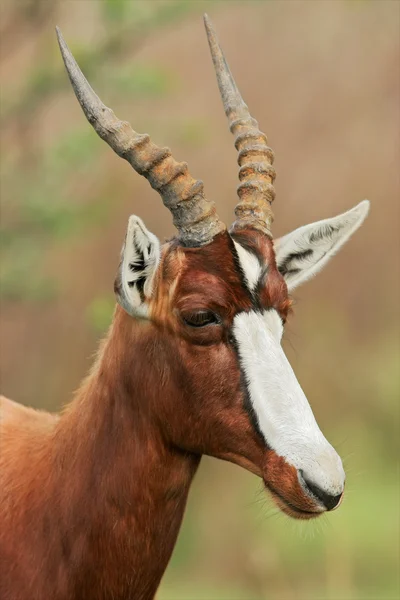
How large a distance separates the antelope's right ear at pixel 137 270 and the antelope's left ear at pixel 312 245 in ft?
3.04

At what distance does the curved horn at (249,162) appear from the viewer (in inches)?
244

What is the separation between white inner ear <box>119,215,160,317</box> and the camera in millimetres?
5562

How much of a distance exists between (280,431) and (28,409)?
2.20 metres

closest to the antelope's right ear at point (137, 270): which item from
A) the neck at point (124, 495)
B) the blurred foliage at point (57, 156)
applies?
the neck at point (124, 495)

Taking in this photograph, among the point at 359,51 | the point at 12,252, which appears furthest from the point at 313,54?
the point at 12,252

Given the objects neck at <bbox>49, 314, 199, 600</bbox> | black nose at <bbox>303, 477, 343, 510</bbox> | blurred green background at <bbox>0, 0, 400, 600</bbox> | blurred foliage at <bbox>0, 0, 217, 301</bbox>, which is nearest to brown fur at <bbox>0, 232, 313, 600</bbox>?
neck at <bbox>49, 314, 199, 600</bbox>

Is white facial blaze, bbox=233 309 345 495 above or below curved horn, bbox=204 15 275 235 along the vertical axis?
below

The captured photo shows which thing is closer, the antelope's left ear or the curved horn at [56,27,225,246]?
the curved horn at [56,27,225,246]

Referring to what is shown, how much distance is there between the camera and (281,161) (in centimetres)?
2153

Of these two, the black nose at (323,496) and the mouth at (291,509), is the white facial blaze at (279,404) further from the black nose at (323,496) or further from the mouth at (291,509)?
the mouth at (291,509)

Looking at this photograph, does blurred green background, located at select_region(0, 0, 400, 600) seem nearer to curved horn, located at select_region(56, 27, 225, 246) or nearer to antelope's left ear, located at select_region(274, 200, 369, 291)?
antelope's left ear, located at select_region(274, 200, 369, 291)

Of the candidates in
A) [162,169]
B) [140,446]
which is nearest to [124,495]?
[140,446]

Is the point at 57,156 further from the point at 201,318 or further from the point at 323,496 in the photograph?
the point at 323,496

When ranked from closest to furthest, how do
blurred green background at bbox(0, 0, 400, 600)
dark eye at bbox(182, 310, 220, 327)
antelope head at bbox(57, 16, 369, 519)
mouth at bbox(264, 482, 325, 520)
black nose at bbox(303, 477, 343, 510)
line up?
black nose at bbox(303, 477, 343, 510) < mouth at bbox(264, 482, 325, 520) < antelope head at bbox(57, 16, 369, 519) < dark eye at bbox(182, 310, 220, 327) < blurred green background at bbox(0, 0, 400, 600)
